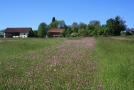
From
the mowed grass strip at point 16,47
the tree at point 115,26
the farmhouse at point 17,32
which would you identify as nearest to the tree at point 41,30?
the farmhouse at point 17,32

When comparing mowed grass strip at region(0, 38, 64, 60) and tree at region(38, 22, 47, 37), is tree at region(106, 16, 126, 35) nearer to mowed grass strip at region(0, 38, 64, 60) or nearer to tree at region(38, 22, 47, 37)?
tree at region(38, 22, 47, 37)

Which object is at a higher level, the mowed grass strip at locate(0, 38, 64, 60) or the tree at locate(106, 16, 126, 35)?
the tree at locate(106, 16, 126, 35)

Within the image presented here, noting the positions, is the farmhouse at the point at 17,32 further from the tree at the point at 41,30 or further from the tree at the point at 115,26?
the tree at the point at 115,26

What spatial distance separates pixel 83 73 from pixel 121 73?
1.52 metres

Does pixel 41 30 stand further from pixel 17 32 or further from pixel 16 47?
pixel 16 47

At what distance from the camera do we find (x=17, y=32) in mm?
149750

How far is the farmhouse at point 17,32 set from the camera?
476 ft

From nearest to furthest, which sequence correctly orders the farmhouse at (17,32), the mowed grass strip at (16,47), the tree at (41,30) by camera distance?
the mowed grass strip at (16,47)
the tree at (41,30)
the farmhouse at (17,32)

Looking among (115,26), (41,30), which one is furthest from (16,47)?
(115,26)

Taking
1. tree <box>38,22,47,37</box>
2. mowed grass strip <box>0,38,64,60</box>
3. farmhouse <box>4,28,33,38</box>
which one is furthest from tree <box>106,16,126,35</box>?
mowed grass strip <box>0,38,64,60</box>

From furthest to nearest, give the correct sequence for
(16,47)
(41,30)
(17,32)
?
(17,32), (41,30), (16,47)

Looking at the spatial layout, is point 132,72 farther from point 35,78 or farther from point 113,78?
point 35,78

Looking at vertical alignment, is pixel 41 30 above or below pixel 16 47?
above

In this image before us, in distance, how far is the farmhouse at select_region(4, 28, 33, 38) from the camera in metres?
145
